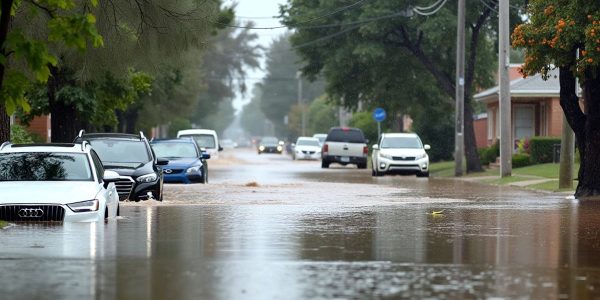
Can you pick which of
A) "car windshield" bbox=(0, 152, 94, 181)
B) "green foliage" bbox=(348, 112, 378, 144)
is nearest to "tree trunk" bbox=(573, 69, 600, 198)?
"car windshield" bbox=(0, 152, 94, 181)

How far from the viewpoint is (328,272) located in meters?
12.9

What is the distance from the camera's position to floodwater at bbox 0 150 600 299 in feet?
37.9

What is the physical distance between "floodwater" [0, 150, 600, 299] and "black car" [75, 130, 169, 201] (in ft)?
2.02

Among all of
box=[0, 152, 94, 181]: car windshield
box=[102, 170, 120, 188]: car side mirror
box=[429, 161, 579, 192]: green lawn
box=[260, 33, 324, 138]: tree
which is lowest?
box=[429, 161, 579, 192]: green lawn

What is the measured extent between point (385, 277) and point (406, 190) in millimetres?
21820

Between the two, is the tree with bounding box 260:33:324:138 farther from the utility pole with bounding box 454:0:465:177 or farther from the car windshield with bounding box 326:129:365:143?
the utility pole with bounding box 454:0:465:177

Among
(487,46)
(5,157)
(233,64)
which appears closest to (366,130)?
(487,46)

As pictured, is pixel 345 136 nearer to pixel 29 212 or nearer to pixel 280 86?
pixel 29 212

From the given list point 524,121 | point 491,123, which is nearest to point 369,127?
point 491,123

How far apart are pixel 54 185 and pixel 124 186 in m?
7.14

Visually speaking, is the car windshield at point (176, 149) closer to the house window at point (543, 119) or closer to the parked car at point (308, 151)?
the house window at point (543, 119)

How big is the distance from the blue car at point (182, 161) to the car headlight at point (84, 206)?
16.6 metres

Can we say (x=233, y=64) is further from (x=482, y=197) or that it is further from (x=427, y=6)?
(x=482, y=197)

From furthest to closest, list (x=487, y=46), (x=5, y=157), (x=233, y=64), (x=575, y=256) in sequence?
(x=233, y=64)
(x=487, y=46)
(x=5, y=157)
(x=575, y=256)
